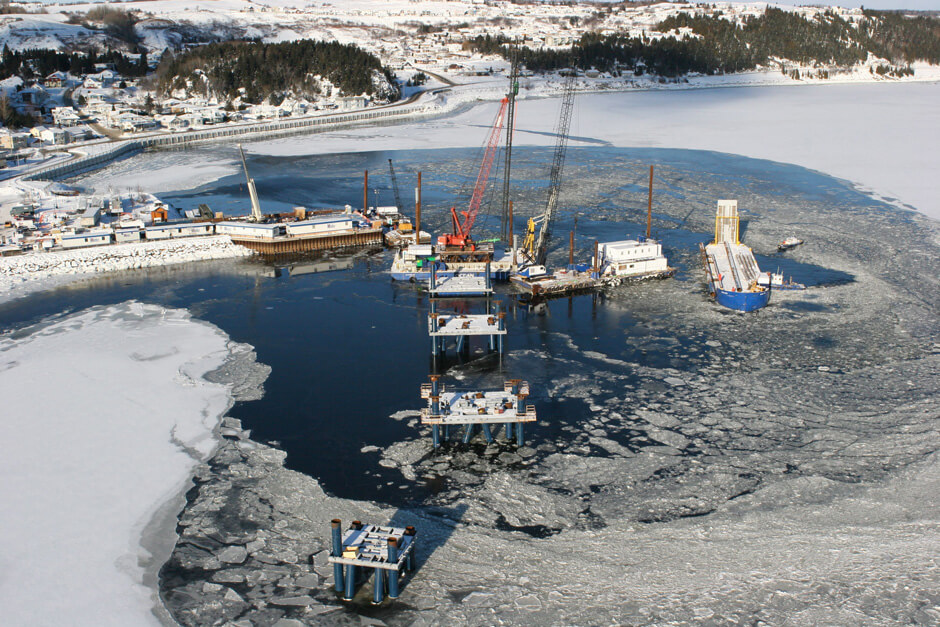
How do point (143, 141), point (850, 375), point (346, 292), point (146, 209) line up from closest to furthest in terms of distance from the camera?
1. point (850, 375)
2. point (346, 292)
3. point (146, 209)
4. point (143, 141)

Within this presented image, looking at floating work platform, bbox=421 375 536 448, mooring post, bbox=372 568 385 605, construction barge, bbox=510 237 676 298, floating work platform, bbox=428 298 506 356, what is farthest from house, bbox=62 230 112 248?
mooring post, bbox=372 568 385 605

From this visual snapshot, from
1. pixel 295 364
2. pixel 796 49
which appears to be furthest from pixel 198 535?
pixel 796 49

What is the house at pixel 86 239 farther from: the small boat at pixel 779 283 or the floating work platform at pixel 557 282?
the small boat at pixel 779 283

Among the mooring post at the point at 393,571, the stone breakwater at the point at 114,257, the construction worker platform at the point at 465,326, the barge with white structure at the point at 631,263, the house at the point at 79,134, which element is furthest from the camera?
the house at the point at 79,134

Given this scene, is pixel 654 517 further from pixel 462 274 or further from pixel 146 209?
pixel 146 209

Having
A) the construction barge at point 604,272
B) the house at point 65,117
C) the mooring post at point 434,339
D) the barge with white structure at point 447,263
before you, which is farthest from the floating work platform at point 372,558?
the house at point 65,117

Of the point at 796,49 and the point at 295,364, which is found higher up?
the point at 796,49

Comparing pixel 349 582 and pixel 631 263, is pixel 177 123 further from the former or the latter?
pixel 349 582

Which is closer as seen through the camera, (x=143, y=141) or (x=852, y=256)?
(x=852, y=256)
